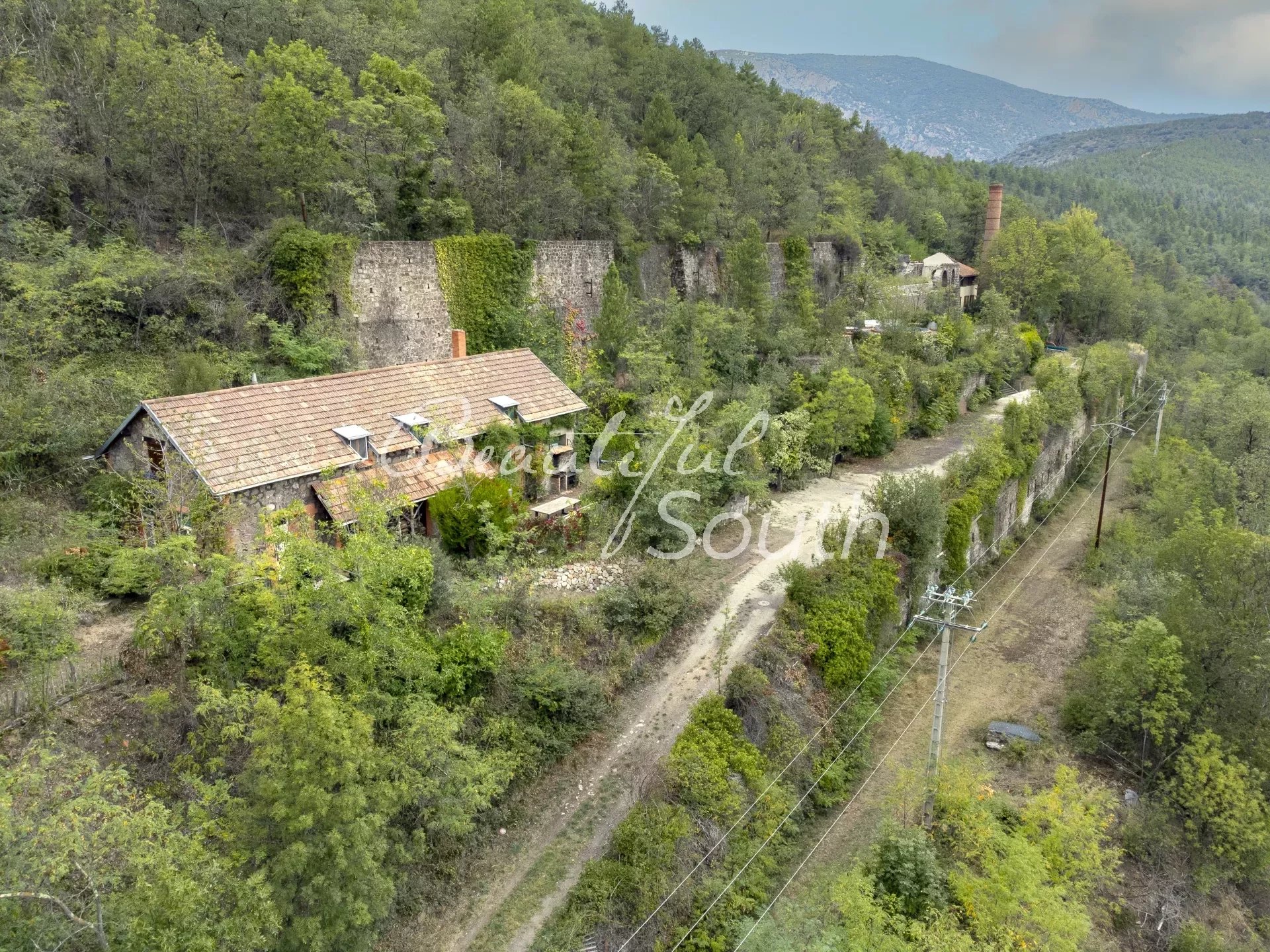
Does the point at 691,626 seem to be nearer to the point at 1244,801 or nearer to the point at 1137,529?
the point at 1244,801

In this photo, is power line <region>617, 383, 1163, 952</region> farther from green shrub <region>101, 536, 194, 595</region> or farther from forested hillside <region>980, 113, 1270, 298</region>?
forested hillside <region>980, 113, 1270, 298</region>

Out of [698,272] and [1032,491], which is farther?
[698,272]

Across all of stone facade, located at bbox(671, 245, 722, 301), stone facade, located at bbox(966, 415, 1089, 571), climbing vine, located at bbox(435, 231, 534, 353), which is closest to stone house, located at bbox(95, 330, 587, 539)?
climbing vine, located at bbox(435, 231, 534, 353)

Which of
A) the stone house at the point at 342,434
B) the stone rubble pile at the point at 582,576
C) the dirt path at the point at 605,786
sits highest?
the stone house at the point at 342,434

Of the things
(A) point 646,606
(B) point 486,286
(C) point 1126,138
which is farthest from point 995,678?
(C) point 1126,138

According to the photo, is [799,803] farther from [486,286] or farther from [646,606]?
[486,286]

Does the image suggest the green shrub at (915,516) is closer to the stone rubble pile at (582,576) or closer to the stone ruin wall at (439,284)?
the stone rubble pile at (582,576)

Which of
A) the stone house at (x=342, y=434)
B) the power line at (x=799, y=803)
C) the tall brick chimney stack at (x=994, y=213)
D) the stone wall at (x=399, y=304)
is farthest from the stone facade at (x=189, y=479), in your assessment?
the tall brick chimney stack at (x=994, y=213)

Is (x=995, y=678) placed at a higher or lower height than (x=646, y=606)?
lower
